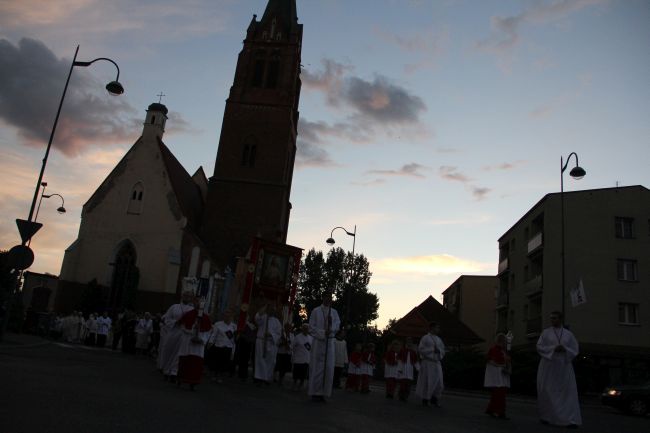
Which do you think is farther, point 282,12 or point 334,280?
point 334,280

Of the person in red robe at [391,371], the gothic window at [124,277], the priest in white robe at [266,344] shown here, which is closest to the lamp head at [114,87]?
the priest in white robe at [266,344]

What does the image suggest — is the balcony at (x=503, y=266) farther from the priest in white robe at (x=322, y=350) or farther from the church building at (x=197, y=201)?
the priest in white robe at (x=322, y=350)

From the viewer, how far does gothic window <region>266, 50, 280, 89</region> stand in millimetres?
43000

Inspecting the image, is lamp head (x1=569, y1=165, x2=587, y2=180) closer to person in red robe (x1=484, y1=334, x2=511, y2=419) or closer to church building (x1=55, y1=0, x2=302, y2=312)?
person in red robe (x1=484, y1=334, x2=511, y2=419)

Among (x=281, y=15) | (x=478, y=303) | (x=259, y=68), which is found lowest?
(x=478, y=303)

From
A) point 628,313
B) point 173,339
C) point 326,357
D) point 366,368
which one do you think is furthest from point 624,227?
point 173,339

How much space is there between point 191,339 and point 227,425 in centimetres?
485

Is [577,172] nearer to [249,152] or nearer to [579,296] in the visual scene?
[579,296]

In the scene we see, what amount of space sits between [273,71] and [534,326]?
26.2 metres

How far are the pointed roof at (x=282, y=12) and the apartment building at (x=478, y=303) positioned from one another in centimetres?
3580

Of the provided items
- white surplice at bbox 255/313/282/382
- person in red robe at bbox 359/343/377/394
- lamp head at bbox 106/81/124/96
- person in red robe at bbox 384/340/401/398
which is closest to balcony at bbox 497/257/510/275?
person in red robe at bbox 359/343/377/394

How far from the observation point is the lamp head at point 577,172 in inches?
932

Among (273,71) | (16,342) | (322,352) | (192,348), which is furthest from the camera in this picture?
(273,71)

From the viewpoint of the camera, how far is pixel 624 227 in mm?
38562
